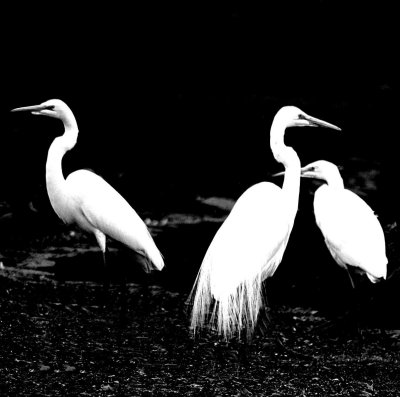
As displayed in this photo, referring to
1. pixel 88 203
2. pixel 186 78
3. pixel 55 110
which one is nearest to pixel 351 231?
pixel 88 203

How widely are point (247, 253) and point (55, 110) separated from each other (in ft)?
7.91

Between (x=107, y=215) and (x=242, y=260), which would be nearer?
(x=242, y=260)

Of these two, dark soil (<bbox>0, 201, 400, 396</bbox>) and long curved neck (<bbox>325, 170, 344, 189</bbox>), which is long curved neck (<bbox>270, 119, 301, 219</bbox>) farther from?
long curved neck (<bbox>325, 170, 344, 189</bbox>)

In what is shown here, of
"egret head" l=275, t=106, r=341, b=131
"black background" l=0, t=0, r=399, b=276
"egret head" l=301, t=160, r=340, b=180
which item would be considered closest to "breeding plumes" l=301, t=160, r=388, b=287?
"egret head" l=301, t=160, r=340, b=180

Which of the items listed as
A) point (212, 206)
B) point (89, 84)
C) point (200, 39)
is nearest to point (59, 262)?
point (212, 206)

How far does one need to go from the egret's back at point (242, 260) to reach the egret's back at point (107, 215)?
108cm

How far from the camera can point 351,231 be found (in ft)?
21.4

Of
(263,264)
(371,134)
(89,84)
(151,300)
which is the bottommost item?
(151,300)

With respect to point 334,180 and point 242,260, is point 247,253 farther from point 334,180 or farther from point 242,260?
point 334,180

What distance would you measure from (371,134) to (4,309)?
5.17m

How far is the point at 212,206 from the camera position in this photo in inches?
357

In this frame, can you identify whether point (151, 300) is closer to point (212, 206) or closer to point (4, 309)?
point (4, 309)

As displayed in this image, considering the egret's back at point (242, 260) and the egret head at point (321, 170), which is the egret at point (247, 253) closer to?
the egret's back at point (242, 260)

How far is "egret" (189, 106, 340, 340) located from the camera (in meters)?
5.68
